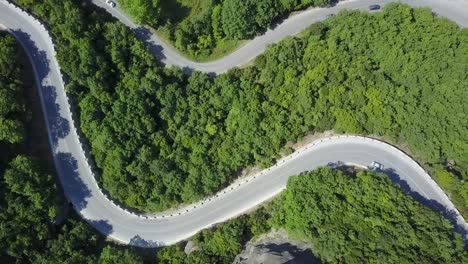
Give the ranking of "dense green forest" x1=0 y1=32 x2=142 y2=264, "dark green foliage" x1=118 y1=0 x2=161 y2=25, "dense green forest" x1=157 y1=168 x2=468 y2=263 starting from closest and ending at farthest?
1. "dense green forest" x1=157 y1=168 x2=468 y2=263
2. "dense green forest" x1=0 y1=32 x2=142 y2=264
3. "dark green foliage" x1=118 y1=0 x2=161 y2=25

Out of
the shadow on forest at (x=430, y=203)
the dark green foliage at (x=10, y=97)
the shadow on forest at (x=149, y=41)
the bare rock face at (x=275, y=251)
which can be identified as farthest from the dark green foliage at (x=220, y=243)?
the shadow on forest at (x=149, y=41)

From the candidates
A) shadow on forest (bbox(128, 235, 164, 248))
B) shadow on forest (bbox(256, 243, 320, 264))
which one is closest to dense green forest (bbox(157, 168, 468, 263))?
shadow on forest (bbox(256, 243, 320, 264))

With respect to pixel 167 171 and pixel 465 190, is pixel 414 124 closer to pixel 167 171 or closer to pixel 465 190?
pixel 465 190

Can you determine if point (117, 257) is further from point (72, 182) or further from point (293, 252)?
point (293, 252)

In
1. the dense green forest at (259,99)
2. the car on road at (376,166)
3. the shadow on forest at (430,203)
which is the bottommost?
the shadow on forest at (430,203)

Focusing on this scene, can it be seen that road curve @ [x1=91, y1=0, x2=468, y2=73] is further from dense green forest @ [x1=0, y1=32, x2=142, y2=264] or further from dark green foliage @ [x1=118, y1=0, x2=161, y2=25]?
dense green forest @ [x1=0, y1=32, x2=142, y2=264]

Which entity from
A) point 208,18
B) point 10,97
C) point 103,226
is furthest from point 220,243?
point 10,97

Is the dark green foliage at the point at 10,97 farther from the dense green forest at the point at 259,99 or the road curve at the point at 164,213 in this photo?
the dense green forest at the point at 259,99
